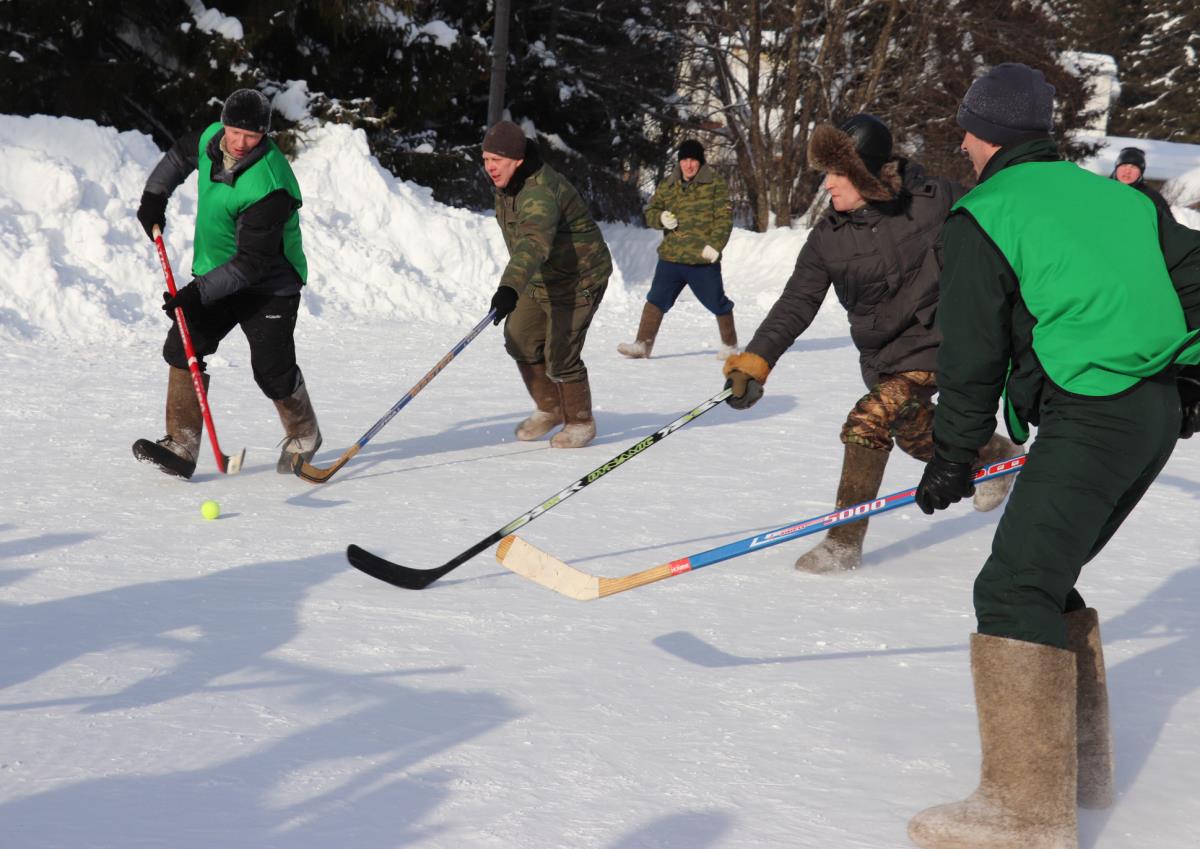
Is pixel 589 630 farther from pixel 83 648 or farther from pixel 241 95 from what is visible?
pixel 241 95

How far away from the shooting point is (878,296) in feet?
15.3

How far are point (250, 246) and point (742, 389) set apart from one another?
7.45 ft

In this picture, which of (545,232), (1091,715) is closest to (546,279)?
(545,232)

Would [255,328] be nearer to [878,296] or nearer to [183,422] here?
[183,422]

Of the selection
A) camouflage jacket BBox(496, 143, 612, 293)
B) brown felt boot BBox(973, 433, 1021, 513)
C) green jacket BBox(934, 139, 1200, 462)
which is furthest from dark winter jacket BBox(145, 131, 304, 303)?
green jacket BBox(934, 139, 1200, 462)

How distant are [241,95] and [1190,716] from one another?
13.1ft

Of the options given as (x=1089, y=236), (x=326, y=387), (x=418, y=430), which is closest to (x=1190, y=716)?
(x=1089, y=236)

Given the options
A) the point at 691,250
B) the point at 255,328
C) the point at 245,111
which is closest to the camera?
the point at 245,111

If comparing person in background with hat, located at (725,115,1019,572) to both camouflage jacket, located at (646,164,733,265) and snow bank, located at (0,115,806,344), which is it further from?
snow bank, located at (0,115,806,344)

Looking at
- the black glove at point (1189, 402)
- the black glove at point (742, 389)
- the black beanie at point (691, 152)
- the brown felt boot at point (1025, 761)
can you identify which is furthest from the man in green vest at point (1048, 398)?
the black beanie at point (691, 152)

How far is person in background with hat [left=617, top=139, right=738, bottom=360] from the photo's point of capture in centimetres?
991

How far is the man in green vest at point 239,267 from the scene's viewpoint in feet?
17.7

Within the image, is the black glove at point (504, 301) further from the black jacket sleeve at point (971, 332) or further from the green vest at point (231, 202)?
the black jacket sleeve at point (971, 332)

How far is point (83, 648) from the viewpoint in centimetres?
364
